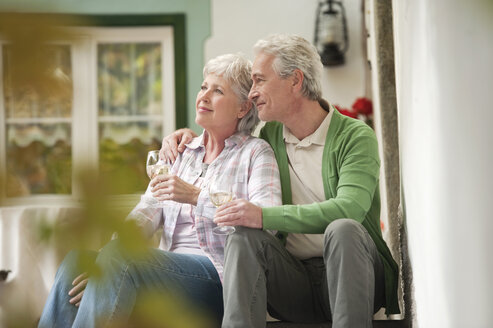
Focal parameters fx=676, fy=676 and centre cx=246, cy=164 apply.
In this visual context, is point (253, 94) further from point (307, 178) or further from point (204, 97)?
point (307, 178)

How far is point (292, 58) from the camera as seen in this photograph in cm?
212

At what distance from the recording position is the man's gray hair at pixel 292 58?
2.11 metres

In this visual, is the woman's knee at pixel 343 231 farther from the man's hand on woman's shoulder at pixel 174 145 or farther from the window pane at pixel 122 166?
the window pane at pixel 122 166

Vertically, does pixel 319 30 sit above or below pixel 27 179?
above

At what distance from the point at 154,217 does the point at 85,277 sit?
1785mm

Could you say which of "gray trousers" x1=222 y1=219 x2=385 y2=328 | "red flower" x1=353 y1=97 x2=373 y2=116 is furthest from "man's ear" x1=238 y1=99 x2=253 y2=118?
"red flower" x1=353 y1=97 x2=373 y2=116

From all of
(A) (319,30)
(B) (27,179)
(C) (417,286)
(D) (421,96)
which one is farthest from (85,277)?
(A) (319,30)

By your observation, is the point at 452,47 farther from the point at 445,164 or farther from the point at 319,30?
the point at 319,30

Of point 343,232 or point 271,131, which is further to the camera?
point 271,131

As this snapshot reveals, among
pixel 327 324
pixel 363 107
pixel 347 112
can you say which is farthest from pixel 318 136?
pixel 363 107

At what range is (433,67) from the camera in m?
1.23

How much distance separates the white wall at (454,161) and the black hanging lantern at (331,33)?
3.63 meters

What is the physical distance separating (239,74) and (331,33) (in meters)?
2.93

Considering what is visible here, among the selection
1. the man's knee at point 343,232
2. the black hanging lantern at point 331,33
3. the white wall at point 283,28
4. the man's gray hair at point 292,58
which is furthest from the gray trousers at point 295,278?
the white wall at point 283,28
